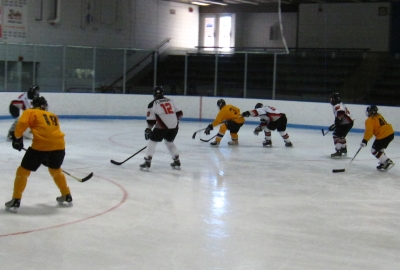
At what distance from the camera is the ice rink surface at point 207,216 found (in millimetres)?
4207

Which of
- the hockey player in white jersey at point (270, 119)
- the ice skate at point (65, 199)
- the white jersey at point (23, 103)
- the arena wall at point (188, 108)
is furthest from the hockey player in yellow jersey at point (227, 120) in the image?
the ice skate at point (65, 199)

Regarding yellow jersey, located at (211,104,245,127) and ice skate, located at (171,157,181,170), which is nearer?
ice skate, located at (171,157,181,170)

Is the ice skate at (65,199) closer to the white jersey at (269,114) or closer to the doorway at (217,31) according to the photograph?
the white jersey at (269,114)

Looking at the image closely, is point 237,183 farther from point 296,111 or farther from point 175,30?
point 175,30

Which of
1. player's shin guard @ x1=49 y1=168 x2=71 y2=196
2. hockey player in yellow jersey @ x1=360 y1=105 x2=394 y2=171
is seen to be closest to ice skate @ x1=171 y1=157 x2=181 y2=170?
hockey player in yellow jersey @ x1=360 y1=105 x2=394 y2=171

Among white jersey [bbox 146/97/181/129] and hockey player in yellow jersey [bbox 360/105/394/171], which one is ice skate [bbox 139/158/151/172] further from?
hockey player in yellow jersey [bbox 360/105/394/171]

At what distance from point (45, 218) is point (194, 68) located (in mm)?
12382

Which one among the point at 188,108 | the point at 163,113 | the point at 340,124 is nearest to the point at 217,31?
the point at 188,108

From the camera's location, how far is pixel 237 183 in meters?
7.26

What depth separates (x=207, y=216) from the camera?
5.46 m

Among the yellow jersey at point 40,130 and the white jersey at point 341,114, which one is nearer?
the yellow jersey at point 40,130

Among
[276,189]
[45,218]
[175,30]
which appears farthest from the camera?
[175,30]

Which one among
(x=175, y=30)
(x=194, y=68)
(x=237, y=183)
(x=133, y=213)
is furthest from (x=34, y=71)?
(x=133, y=213)

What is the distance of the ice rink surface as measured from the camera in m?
4.21
